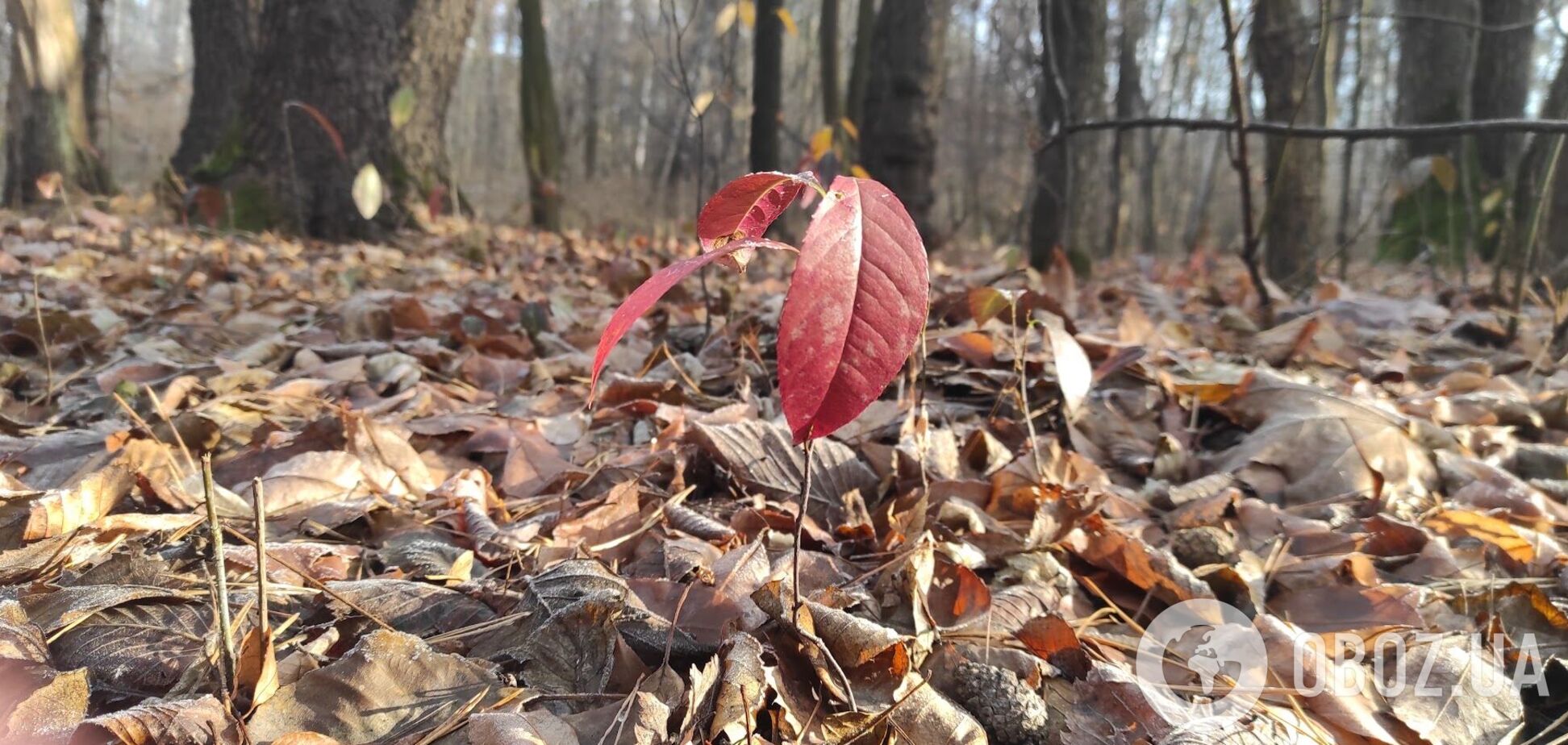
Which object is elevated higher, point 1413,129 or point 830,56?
point 830,56

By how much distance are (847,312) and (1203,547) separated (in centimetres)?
86

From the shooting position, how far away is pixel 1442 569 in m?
1.15


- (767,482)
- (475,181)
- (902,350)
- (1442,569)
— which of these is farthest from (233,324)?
(475,181)

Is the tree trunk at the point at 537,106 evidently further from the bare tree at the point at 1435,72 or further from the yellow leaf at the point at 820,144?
the bare tree at the point at 1435,72

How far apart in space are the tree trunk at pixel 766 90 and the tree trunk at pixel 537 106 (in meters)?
1.96

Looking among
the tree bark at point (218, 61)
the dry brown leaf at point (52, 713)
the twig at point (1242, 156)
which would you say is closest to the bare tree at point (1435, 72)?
the twig at point (1242, 156)

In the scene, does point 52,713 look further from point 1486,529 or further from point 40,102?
point 40,102

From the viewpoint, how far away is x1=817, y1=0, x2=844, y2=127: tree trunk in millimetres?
8195

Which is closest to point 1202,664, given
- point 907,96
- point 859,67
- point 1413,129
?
point 1413,129

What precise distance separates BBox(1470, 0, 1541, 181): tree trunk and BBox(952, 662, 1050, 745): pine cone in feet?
20.1

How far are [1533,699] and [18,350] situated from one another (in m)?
2.88

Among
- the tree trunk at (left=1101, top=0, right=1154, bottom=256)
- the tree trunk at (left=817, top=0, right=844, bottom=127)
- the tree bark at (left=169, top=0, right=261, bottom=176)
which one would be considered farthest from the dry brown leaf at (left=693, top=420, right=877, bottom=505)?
the tree trunk at (left=1101, top=0, right=1154, bottom=256)

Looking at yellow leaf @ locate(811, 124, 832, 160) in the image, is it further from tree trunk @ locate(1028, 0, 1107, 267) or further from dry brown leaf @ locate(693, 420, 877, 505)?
dry brown leaf @ locate(693, 420, 877, 505)

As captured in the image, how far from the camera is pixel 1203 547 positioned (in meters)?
1.14
